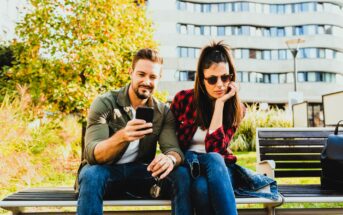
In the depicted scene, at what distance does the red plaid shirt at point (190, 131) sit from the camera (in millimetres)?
3326

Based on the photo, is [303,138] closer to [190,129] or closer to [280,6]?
[190,129]

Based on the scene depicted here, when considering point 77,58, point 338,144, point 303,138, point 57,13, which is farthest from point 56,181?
point 338,144

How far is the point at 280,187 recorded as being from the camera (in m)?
4.00

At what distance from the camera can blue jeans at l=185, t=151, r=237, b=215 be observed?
2746 millimetres

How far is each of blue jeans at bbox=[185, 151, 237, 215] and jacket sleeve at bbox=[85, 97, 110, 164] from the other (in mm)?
713

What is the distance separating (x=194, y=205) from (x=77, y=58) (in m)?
6.99

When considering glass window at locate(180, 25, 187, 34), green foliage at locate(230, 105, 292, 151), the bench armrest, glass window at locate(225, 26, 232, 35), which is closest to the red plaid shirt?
the bench armrest

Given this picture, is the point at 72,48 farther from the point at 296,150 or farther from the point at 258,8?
the point at 258,8

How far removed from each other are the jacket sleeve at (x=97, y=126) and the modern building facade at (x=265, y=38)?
36897 mm

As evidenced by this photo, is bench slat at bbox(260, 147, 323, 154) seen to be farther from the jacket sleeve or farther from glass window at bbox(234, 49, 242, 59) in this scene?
glass window at bbox(234, 49, 242, 59)

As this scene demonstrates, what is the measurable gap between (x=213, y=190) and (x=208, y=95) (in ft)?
3.55

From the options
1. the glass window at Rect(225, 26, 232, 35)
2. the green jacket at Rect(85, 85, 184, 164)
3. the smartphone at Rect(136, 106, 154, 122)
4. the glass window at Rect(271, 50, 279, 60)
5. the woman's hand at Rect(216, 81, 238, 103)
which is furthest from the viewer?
the glass window at Rect(271, 50, 279, 60)

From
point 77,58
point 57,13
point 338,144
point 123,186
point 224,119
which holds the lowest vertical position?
point 123,186

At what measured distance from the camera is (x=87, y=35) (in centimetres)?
932
